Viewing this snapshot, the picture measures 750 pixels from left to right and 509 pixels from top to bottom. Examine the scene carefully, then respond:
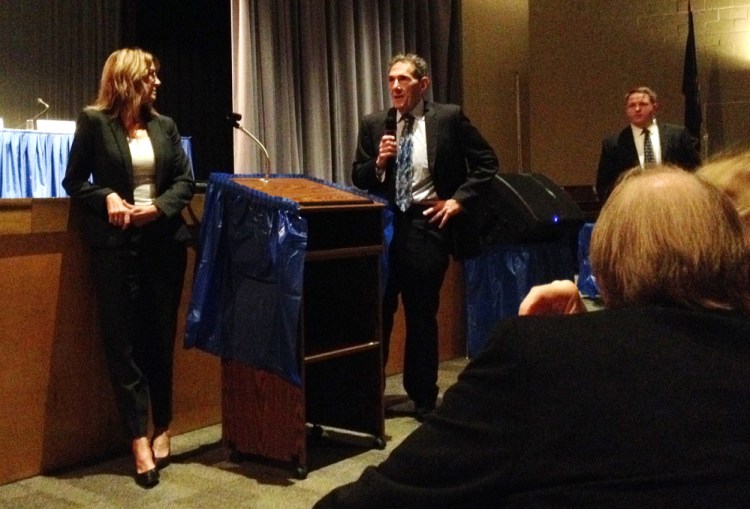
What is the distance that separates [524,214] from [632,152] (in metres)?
1.00

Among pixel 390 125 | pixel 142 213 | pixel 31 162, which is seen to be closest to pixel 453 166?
pixel 390 125

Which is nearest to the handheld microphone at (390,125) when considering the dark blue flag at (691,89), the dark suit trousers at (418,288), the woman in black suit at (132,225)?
the dark suit trousers at (418,288)

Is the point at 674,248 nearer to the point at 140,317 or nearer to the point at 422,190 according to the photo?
the point at 140,317

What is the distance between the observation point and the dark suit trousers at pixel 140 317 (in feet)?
8.67

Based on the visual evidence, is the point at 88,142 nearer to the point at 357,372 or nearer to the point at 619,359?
the point at 357,372

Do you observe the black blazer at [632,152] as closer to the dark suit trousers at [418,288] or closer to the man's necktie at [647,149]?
the man's necktie at [647,149]

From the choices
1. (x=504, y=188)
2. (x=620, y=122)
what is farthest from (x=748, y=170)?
(x=620, y=122)

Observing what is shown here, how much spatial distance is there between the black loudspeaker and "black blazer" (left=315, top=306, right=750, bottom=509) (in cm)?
354

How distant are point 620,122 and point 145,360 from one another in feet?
15.9

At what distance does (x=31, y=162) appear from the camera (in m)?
5.59

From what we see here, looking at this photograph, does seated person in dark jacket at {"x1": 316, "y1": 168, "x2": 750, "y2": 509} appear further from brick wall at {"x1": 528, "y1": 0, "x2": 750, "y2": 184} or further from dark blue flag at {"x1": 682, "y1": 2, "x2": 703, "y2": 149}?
brick wall at {"x1": 528, "y1": 0, "x2": 750, "y2": 184}

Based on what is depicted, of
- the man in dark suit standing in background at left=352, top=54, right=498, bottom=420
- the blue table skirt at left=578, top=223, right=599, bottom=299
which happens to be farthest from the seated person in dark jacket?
the blue table skirt at left=578, top=223, right=599, bottom=299

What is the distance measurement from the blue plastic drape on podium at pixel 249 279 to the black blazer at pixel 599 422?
6.01 ft

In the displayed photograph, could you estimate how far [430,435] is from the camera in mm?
786
